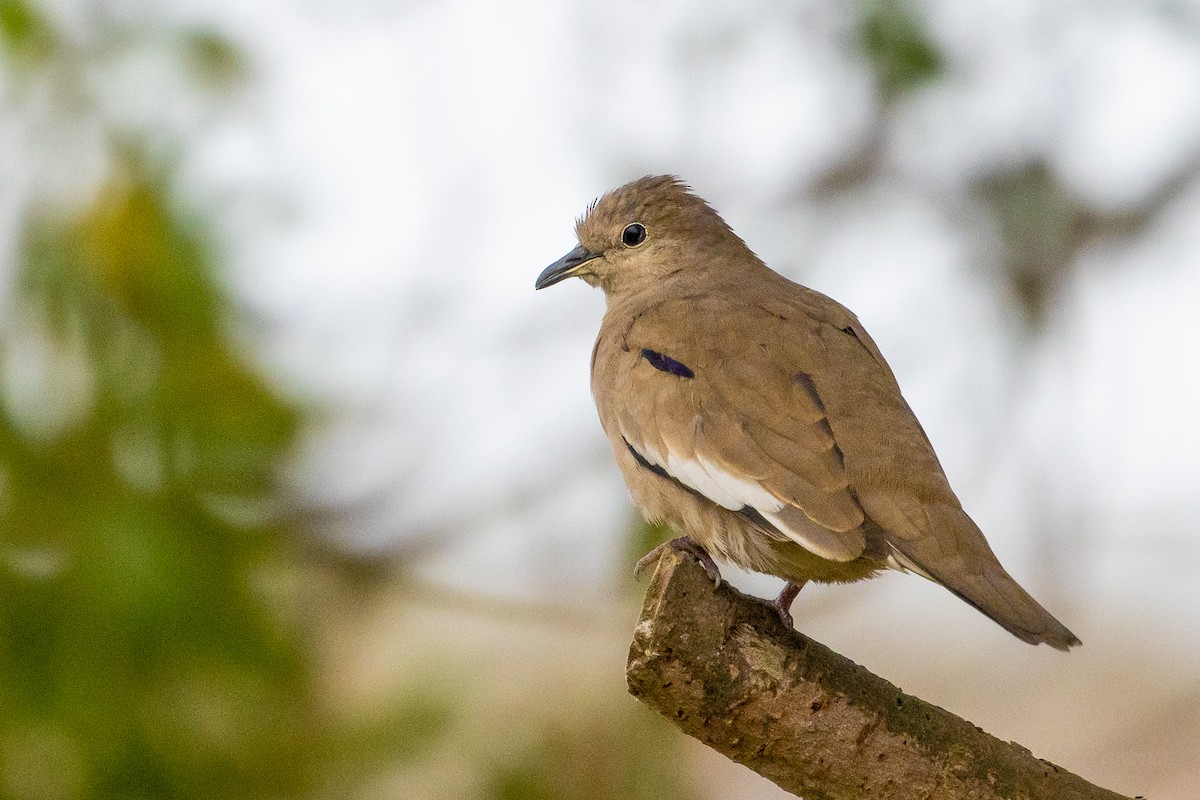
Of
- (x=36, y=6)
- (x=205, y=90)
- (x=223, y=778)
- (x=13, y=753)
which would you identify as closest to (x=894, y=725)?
(x=223, y=778)

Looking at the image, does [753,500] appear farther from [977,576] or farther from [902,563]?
[977,576]

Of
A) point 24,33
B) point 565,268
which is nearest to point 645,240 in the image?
point 565,268

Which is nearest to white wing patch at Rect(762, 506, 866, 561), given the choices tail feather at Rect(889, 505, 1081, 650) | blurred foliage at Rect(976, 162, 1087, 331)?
tail feather at Rect(889, 505, 1081, 650)

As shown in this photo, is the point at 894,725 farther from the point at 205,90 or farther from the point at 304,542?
the point at 205,90

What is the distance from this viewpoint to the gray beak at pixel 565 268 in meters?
6.09

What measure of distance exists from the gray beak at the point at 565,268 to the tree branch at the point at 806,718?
8.81 ft

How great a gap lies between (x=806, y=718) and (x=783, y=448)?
2.91ft

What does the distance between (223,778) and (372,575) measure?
1.26m

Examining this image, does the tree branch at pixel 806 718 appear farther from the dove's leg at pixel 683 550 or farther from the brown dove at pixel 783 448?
the dove's leg at pixel 683 550

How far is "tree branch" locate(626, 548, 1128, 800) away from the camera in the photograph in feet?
11.4

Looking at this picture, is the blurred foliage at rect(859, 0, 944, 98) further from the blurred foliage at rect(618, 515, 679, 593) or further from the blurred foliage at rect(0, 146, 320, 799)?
the blurred foliage at rect(0, 146, 320, 799)

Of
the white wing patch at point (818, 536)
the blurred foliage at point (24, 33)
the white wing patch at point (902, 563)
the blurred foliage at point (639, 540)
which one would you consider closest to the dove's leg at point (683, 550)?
the white wing patch at point (818, 536)

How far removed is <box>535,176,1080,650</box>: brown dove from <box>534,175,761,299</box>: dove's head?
0.74m

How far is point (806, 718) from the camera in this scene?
3.54 metres
